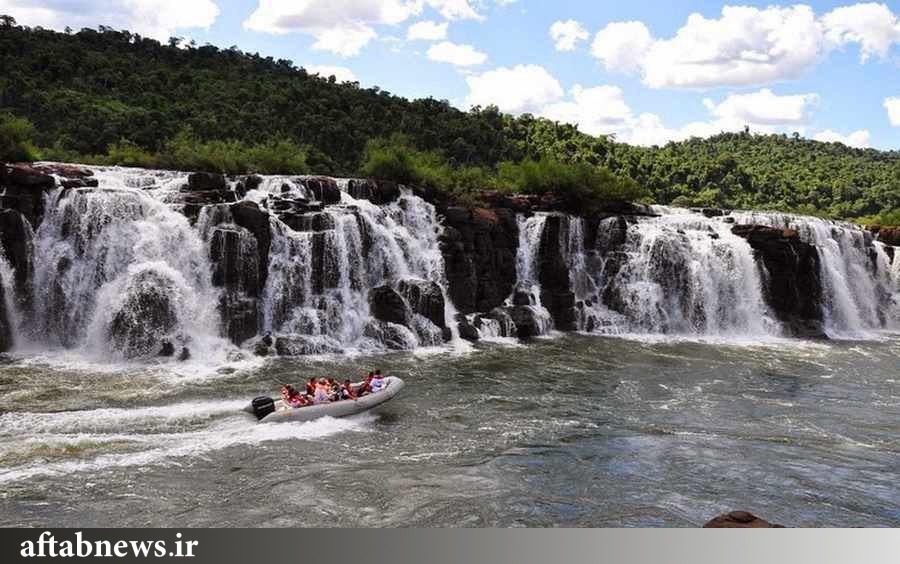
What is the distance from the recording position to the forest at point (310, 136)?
117ft

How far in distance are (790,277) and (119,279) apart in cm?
2701

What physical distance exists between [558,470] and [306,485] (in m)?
4.71

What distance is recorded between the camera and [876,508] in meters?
13.1

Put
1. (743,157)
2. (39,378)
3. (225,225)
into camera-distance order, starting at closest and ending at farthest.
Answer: (39,378), (225,225), (743,157)

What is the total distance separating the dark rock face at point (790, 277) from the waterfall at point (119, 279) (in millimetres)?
23447

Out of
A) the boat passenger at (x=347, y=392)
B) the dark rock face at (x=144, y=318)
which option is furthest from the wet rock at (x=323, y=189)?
the boat passenger at (x=347, y=392)

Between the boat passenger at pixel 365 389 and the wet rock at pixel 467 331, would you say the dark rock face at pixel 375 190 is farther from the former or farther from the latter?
the boat passenger at pixel 365 389

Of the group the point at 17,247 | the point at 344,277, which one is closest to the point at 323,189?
the point at 344,277

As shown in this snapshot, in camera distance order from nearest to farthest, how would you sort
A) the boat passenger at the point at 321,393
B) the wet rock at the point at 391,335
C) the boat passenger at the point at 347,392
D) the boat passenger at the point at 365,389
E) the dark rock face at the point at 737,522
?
the dark rock face at the point at 737,522
the boat passenger at the point at 321,393
the boat passenger at the point at 347,392
the boat passenger at the point at 365,389
the wet rock at the point at 391,335

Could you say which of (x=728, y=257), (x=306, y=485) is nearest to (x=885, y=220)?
(x=728, y=257)

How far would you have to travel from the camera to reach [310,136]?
5700cm

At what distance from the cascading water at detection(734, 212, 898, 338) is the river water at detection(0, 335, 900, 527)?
12.6 m

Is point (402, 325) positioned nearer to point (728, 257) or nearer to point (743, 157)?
→ point (728, 257)

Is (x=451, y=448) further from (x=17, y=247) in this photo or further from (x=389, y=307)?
(x=17, y=247)
